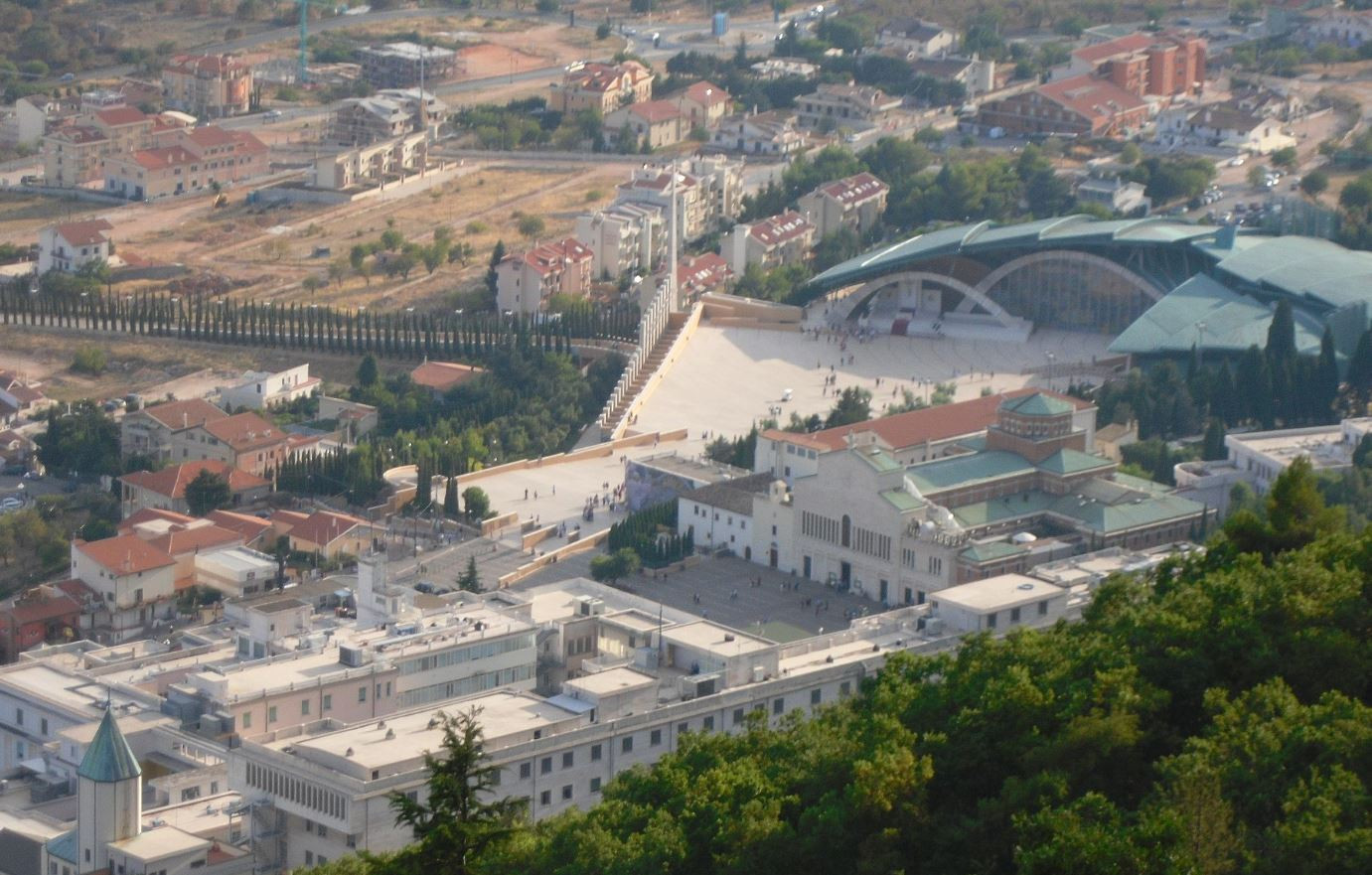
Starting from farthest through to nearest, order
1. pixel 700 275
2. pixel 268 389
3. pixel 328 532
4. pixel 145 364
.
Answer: pixel 700 275, pixel 145 364, pixel 268 389, pixel 328 532

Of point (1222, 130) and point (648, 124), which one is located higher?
point (1222, 130)

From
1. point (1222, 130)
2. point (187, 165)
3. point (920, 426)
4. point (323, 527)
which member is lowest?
point (323, 527)

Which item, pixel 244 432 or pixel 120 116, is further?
pixel 120 116

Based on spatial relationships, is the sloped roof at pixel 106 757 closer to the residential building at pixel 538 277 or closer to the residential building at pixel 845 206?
the residential building at pixel 538 277

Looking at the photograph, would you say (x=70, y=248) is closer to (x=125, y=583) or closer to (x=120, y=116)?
(x=120, y=116)

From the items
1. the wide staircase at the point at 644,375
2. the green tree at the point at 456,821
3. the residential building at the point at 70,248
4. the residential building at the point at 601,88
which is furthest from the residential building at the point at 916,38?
the green tree at the point at 456,821

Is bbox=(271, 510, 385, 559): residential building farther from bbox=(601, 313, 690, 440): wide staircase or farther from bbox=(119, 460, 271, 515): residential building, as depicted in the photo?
bbox=(601, 313, 690, 440): wide staircase

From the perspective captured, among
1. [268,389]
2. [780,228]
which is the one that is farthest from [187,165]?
[268,389]

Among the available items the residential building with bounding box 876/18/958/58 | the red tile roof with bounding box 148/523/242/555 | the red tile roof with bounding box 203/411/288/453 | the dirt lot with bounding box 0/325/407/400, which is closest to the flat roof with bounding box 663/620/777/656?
the red tile roof with bounding box 148/523/242/555
